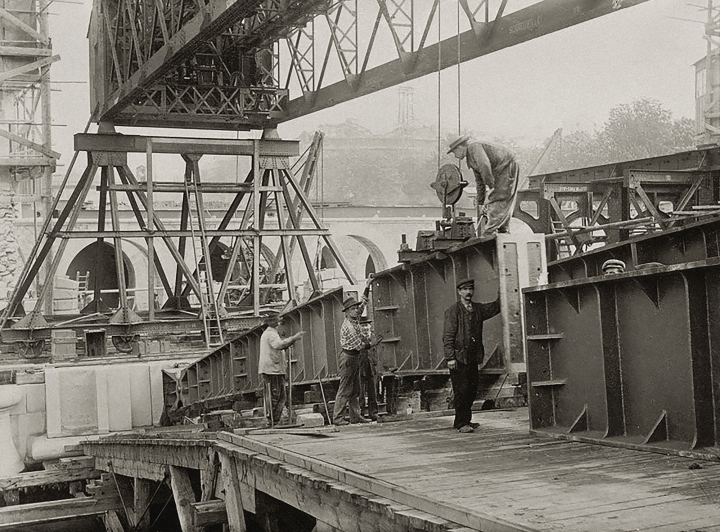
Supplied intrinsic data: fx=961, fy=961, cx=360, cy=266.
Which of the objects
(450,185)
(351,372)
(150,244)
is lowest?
(351,372)

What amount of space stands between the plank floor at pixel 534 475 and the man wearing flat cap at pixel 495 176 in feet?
8.30

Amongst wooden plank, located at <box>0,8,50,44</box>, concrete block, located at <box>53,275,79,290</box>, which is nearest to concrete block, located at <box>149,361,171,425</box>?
wooden plank, located at <box>0,8,50,44</box>

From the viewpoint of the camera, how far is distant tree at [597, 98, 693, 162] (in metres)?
77.2

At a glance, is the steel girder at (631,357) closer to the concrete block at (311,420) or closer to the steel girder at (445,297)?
the steel girder at (445,297)

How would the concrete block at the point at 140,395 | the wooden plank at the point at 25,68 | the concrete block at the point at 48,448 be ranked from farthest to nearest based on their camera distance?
the wooden plank at the point at 25,68 < the concrete block at the point at 140,395 < the concrete block at the point at 48,448

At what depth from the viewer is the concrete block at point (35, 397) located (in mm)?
17953

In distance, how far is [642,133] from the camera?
78.7 metres

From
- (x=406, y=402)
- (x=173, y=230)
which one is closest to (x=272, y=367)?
(x=406, y=402)

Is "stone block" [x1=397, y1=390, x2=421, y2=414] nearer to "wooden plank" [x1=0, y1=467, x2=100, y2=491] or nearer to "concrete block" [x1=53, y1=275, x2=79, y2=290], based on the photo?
"wooden plank" [x1=0, y1=467, x2=100, y2=491]

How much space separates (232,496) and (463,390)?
243 centimetres

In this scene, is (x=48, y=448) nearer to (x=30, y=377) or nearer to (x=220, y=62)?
(x=30, y=377)

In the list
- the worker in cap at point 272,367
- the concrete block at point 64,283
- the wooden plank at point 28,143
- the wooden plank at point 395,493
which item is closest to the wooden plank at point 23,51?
the wooden plank at point 28,143

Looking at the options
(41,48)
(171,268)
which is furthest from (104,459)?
(171,268)

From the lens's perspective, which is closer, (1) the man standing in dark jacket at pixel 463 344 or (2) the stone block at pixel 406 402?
(1) the man standing in dark jacket at pixel 463 344
